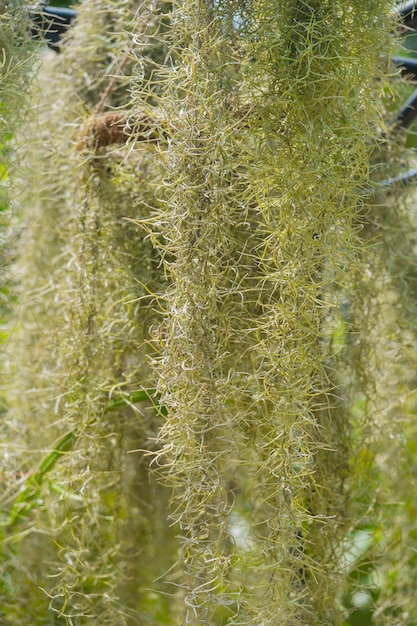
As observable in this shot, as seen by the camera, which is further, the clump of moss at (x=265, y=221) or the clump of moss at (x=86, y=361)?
the clump of moss at (x=86, y=361)

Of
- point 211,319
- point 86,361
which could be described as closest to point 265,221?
point 211,319

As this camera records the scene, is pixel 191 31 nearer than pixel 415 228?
Yes

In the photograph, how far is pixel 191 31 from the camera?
76 centimetres

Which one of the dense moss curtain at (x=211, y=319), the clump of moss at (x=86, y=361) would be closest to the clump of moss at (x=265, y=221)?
the dense moss curtain at (x=211, y=319)

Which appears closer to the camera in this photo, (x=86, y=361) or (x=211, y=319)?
(x=211, y=319)

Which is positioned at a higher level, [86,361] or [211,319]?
[211,319]

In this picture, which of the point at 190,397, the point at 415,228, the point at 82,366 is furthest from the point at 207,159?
the point at 415,228

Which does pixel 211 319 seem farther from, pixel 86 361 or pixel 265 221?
pixel 86 361

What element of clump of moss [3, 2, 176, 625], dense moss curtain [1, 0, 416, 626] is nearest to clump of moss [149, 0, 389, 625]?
dense moss curtain [1, 0, 416, 626]

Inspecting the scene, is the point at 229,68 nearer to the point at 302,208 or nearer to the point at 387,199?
the point at 302,208

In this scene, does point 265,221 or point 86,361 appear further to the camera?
point 86,361

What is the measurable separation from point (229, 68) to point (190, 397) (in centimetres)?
33

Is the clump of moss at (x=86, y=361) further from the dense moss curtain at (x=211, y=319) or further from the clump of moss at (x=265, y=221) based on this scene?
the clump of moss at (x=265, y=221)

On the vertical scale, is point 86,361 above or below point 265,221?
below
